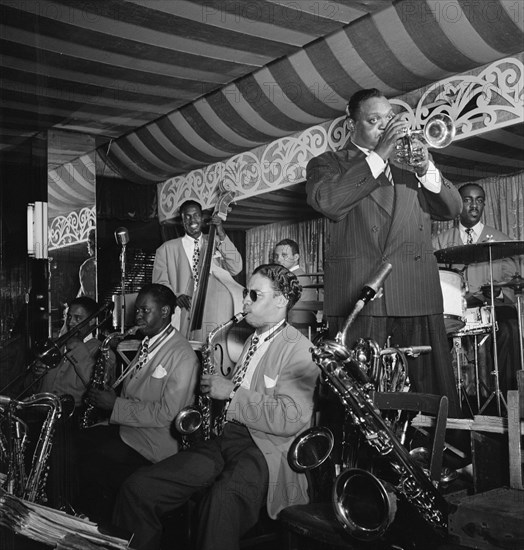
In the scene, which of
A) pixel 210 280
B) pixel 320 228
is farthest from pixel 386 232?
pixel 320 228

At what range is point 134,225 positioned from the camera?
6730mm

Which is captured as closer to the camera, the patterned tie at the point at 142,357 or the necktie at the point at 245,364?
the necktie at the point at 245,364

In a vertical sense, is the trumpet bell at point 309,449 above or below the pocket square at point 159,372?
below

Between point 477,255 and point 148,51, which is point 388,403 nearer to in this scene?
point 477,255

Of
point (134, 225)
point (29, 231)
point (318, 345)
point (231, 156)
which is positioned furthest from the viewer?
point (134, 225)

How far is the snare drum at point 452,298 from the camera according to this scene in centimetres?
359

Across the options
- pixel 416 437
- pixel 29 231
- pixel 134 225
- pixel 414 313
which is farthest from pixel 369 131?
pixel 134 225

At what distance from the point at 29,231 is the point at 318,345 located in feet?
8.22

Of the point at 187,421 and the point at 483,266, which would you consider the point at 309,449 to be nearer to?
the point at 187,421

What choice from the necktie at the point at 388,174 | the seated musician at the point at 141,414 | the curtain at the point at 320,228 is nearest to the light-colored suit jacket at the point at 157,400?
the seated musician at the point at 141,414

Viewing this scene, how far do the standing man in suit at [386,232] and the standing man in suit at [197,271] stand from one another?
1.45 m

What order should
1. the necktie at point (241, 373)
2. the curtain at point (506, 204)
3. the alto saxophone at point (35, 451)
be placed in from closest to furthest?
the necktie at point (241, 373) → the alto saxophone at point (35, 451) → the curtain at point (506, 204)

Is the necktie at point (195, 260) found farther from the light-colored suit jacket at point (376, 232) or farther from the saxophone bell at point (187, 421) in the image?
the light-colored suit jacket at point (376, 232)

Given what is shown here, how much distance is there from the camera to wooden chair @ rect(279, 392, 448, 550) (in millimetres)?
2225
